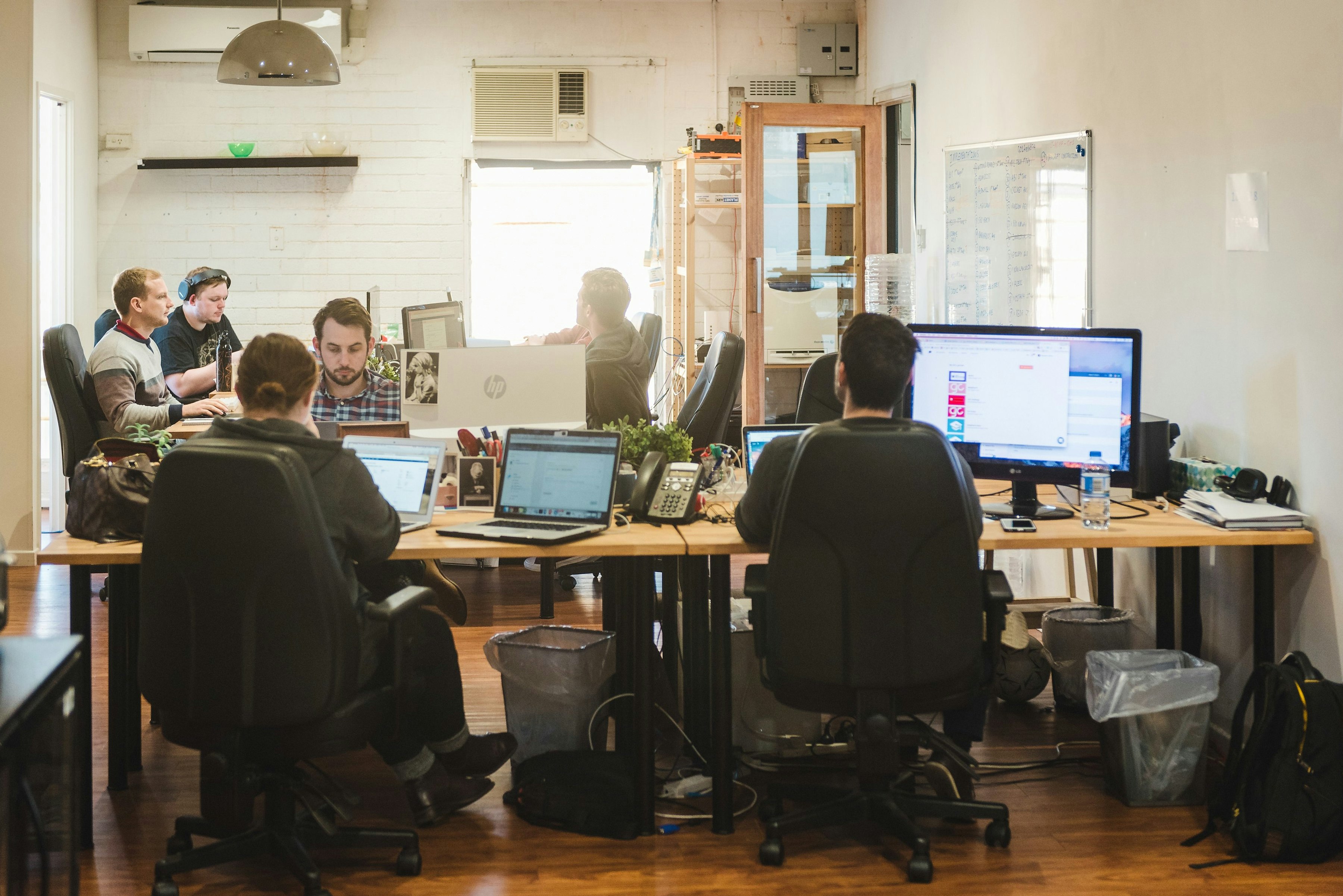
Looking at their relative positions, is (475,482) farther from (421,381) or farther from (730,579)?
(730,579)

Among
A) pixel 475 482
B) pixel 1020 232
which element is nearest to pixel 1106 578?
pixel 1020 232

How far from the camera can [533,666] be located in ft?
9.61

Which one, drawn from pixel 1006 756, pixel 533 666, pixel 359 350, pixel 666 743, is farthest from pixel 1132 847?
pixel 359 350

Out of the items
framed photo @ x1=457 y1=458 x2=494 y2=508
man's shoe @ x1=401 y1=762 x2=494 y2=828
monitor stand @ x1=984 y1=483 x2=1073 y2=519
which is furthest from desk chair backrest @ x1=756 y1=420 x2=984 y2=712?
framed photo @ x1=457 y1=458 x2=494 y2=508

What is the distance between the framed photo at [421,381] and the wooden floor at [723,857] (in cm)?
97

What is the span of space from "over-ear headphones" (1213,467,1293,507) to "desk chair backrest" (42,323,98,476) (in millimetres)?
3959

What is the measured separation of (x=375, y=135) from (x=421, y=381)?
4171 mm

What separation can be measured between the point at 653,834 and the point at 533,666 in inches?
19.8

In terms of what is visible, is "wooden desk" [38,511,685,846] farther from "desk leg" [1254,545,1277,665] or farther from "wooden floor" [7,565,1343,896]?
"desk leg" [1254,545,1277,665]

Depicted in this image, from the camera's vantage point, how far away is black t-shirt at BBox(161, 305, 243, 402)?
5711 mm

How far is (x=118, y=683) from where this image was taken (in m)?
2.93

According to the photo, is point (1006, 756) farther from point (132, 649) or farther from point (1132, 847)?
point (132, 649)

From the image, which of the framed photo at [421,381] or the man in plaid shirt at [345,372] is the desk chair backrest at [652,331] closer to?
the man in plaid shirt at [345,372]

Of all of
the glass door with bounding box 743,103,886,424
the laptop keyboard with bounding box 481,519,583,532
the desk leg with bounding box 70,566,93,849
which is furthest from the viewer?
the glass door with bounding box 743,103,886,424
